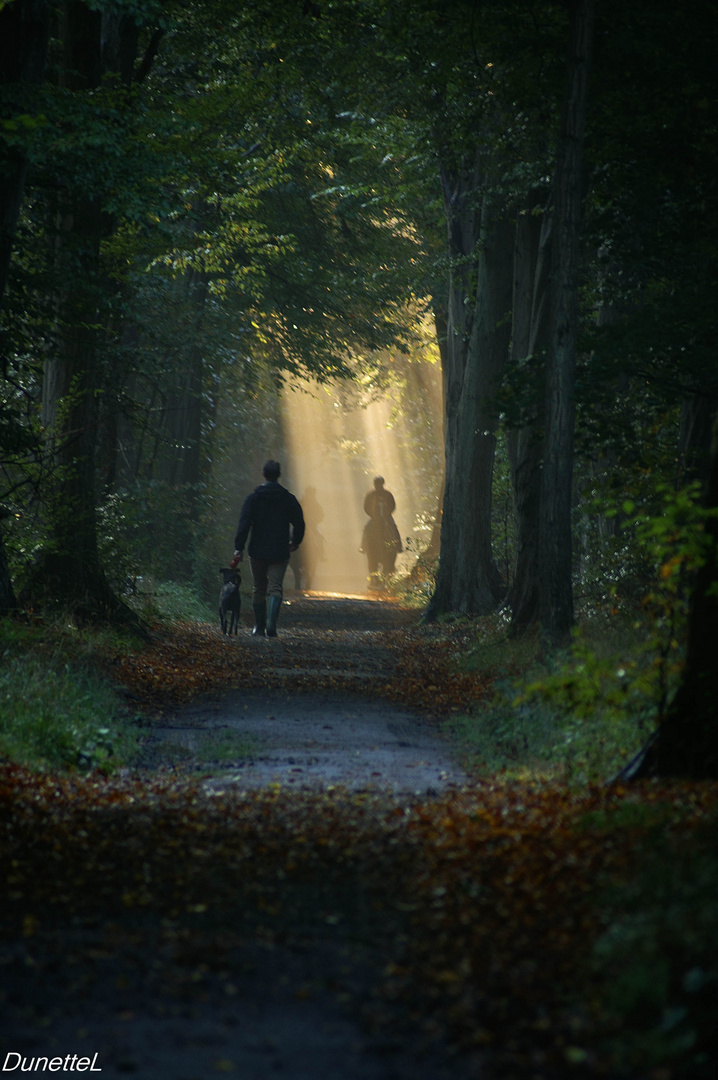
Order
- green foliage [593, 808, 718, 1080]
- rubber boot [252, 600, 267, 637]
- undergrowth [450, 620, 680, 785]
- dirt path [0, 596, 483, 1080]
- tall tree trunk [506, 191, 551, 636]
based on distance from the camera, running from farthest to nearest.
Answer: rubber boot [252, 600, 267, 637] → tall tree trunk [506, 191, 551, 636] → undergrowth [450, 620, 680, 785] → dirt path [0, 596, 483, 1080] → green foliage [593, 808, 718, 1080]

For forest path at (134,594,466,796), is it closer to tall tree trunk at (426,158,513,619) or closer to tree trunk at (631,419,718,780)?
tree trunk at (631,419,718,780)

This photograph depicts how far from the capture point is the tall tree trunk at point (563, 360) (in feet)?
32.6

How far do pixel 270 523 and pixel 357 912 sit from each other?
39.9 feet

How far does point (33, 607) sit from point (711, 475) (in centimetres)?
917

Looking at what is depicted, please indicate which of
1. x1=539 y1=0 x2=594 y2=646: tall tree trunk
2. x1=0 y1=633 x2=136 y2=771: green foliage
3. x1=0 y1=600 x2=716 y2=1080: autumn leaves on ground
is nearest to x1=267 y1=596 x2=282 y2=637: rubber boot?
x1=539 y1=0 x2=594 y2=646: tall tree trunk

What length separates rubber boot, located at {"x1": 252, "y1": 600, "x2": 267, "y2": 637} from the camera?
16562 millimetres

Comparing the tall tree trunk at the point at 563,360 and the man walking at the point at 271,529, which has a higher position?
the tall tree trunk at the point at 563,360

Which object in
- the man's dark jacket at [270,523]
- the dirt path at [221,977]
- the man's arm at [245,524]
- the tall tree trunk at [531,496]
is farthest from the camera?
the man's dark jacket at [270,523]

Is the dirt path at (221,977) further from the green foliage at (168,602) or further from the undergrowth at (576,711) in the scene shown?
the green foliage at (168,602)

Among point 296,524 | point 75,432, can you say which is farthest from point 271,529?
point 75,432

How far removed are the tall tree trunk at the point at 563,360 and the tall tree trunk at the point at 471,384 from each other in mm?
5819

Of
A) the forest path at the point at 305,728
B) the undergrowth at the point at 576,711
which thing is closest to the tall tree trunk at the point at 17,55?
the forest path at the point at 305,728

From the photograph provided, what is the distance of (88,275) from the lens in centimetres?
1091

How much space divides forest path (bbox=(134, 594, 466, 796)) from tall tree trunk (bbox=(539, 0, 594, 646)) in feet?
5.76
